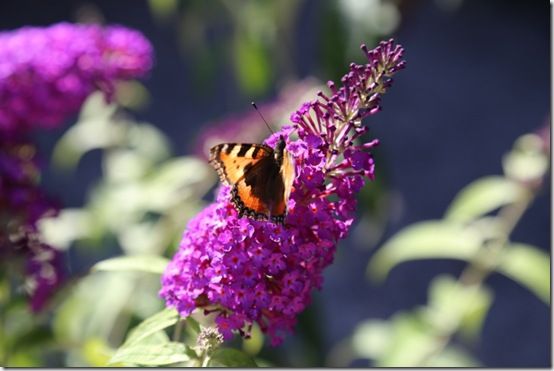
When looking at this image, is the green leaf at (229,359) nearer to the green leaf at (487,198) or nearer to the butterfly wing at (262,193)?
the butterfly wing at (262,193)

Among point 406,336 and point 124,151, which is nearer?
point 406,336

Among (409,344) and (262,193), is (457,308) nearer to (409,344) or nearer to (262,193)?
(409,344)

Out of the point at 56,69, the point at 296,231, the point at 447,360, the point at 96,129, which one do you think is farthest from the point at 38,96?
the point at 447,360

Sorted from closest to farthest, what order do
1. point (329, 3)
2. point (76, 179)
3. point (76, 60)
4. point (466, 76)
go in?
point (76, 60)
point (329, 3)
point (76, 179)
point (466, 76)

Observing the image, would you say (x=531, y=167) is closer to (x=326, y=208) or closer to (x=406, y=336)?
(x=406, y=336)

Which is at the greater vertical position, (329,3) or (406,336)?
(329,3)

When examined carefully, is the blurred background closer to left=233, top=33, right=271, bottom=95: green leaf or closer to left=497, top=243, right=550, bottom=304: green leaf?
left=233, top=33, right=271, bottom=95: green leaf

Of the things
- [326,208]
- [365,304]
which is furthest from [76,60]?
[365,304]

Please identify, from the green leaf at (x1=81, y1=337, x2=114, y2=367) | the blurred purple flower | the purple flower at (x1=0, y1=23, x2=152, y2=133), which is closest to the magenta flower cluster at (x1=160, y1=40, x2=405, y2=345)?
the green leaf at (x1=81, y1=337, x2=114, y2=367)
